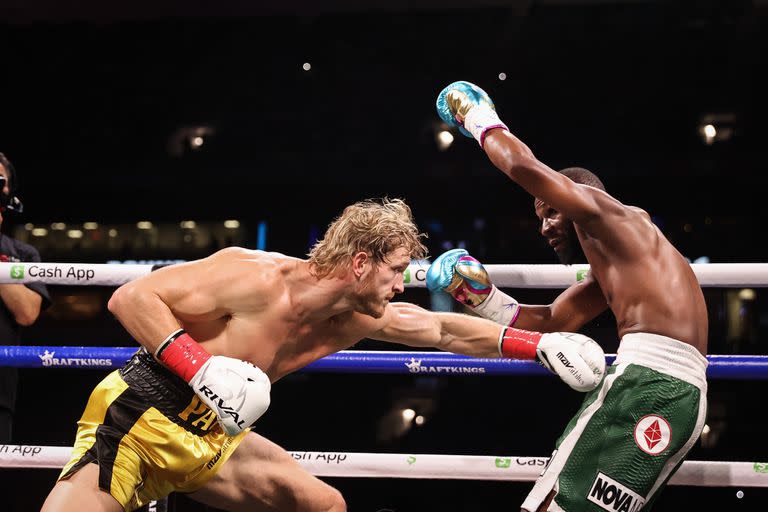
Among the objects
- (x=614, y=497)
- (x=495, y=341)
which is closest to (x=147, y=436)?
(x=495, y=341)

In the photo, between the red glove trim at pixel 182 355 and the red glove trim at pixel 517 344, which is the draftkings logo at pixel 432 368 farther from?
the red glove trim at pixel 182 355

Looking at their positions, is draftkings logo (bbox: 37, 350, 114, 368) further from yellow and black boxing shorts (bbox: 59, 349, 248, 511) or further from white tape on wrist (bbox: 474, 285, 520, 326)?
white tape on wrist (bbox: 474, 285, 520, 326)

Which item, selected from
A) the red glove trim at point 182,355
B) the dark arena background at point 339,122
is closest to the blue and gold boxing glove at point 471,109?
the red glove trim at point 182,355

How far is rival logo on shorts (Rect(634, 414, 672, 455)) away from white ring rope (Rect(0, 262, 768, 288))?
0.58 m

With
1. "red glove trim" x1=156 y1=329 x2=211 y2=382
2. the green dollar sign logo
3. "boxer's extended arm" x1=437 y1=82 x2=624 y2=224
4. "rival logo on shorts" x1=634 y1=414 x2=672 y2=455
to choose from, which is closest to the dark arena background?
the green dollar sign logo

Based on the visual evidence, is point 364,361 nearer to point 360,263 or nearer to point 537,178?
point 360,263

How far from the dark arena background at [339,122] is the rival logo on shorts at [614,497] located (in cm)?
556

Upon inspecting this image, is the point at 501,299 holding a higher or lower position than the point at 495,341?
higher

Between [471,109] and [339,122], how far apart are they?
22.6 feet

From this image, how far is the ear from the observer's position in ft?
6.60

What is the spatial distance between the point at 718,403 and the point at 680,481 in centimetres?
470

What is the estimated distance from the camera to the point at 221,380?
179 cm

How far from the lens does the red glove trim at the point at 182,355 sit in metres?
1.82

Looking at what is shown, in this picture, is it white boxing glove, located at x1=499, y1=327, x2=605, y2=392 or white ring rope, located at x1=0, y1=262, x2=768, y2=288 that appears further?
white ring rope, located at x1=0, y1=262, x2=768, y2=288
